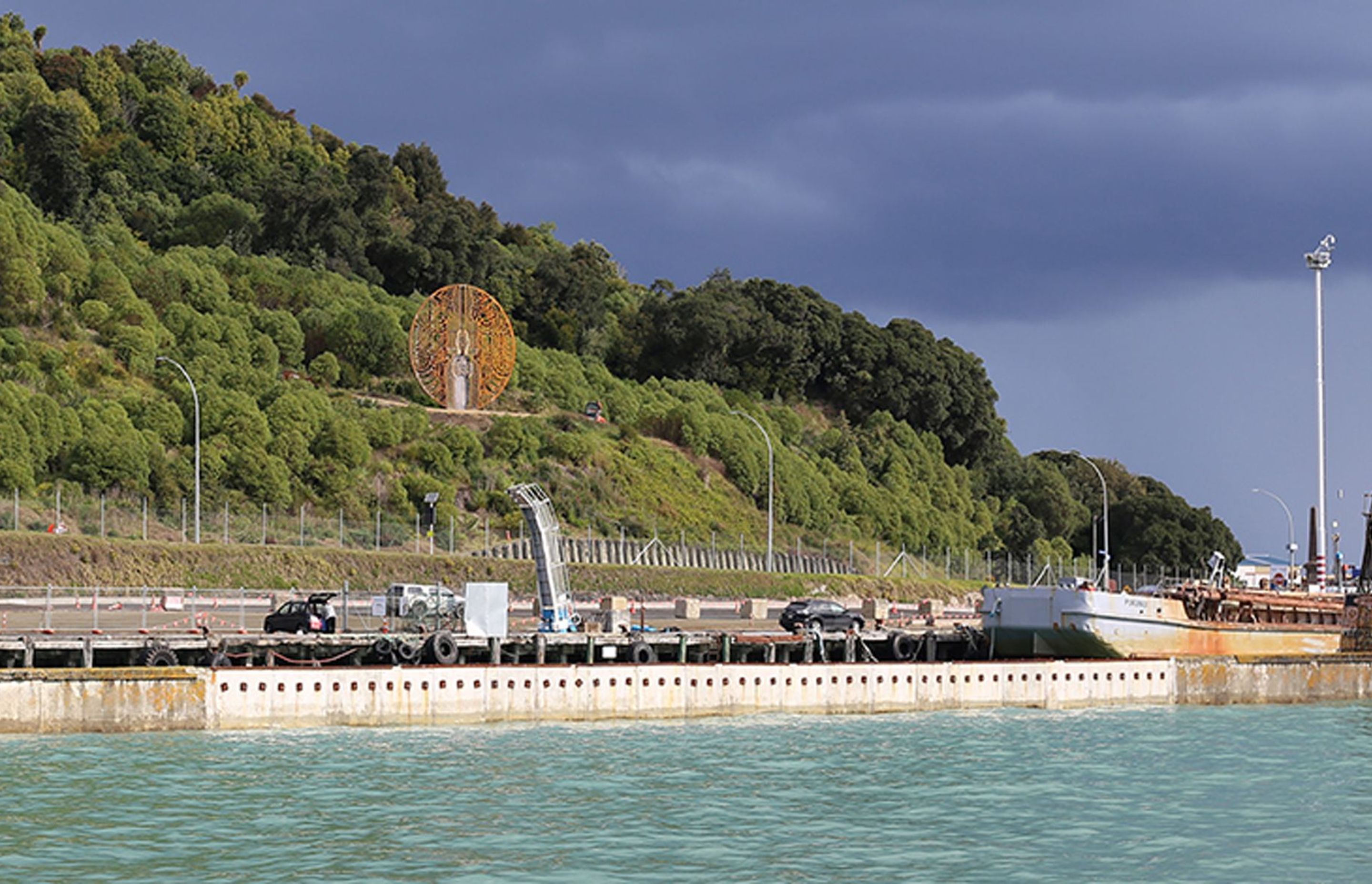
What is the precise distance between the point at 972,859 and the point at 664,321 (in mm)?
126322

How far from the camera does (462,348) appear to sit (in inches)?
4619

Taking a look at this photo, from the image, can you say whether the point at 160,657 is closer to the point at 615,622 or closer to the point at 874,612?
the point at 615,622

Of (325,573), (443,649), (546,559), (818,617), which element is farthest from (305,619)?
(325,573)

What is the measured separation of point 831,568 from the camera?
111 metres

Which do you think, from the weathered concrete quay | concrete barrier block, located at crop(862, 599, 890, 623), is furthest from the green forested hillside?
the weathered concrete quay

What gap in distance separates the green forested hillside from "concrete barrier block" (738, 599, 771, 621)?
102ft

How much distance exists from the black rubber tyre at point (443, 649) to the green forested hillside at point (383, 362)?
4748 cm

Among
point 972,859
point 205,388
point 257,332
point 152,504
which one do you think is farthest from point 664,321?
point 972,859

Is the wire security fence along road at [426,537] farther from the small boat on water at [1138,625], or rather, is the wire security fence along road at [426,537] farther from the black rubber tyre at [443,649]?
the black rubber tyre at [443,649]

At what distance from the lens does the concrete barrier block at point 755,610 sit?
76250mm

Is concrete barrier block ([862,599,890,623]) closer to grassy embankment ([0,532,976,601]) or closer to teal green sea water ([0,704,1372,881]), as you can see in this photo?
grassy embankment ([0,532,976,601])

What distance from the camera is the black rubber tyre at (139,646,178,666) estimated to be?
43406 millimetres

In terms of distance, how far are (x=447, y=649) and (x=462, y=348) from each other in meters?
71.6

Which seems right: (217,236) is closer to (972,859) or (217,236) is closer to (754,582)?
(754,582)
